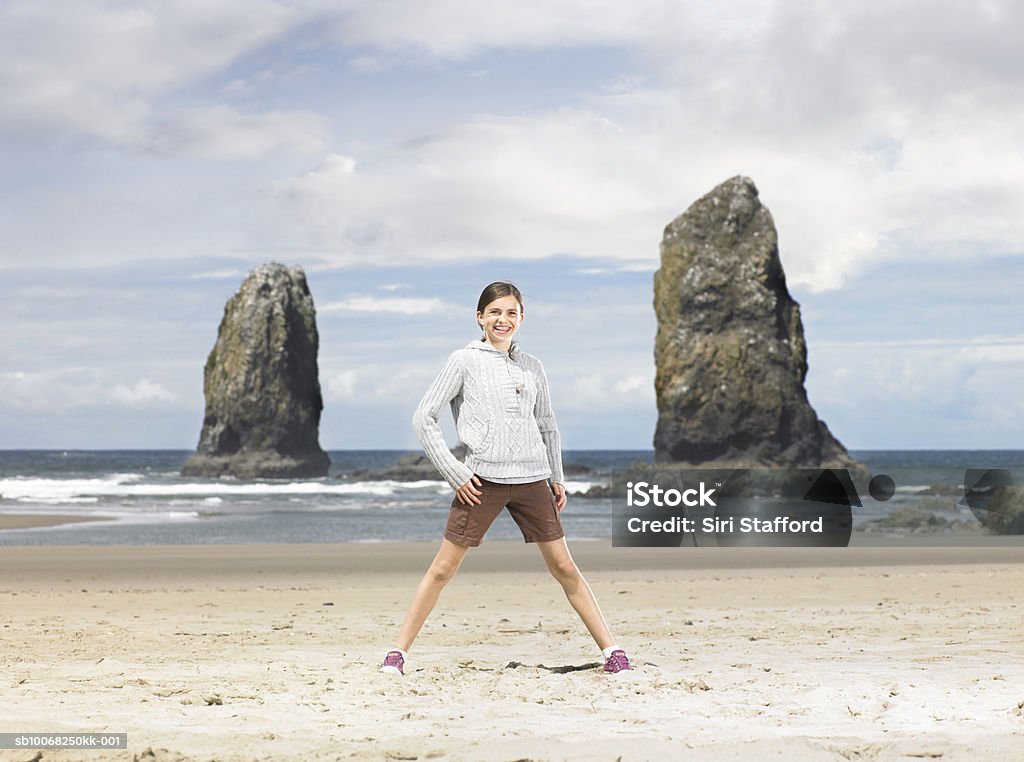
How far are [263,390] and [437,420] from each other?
7011cm

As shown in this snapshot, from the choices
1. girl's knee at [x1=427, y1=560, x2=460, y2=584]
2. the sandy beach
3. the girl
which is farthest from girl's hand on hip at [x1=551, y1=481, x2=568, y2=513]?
the sandy beach

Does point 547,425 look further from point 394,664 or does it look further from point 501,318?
point 394,664

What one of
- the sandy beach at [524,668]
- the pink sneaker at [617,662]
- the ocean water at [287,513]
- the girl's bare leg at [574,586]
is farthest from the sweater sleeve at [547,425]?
the ocean water at [287,513]

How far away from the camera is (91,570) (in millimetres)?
13031

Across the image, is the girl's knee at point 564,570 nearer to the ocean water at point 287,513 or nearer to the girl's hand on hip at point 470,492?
the girl's hand on hip at point 470,492

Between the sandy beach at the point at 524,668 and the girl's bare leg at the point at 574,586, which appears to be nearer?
the sandy beach at the point at 524,668

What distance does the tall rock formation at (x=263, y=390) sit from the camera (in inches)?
2832

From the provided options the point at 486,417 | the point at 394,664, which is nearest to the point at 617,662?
the point at 394,664

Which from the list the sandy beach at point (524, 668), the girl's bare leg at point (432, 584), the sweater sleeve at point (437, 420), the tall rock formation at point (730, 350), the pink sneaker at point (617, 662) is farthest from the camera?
the tall rock formation at point (730, 350)

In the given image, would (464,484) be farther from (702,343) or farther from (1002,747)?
(702,343)

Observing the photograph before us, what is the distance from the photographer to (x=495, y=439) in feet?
16.9

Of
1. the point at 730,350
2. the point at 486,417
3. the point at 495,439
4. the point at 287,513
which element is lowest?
the point at 287,513

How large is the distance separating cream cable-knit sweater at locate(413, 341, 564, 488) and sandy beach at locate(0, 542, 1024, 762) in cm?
102

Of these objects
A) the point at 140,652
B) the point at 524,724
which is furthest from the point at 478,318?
the point at 140,652
